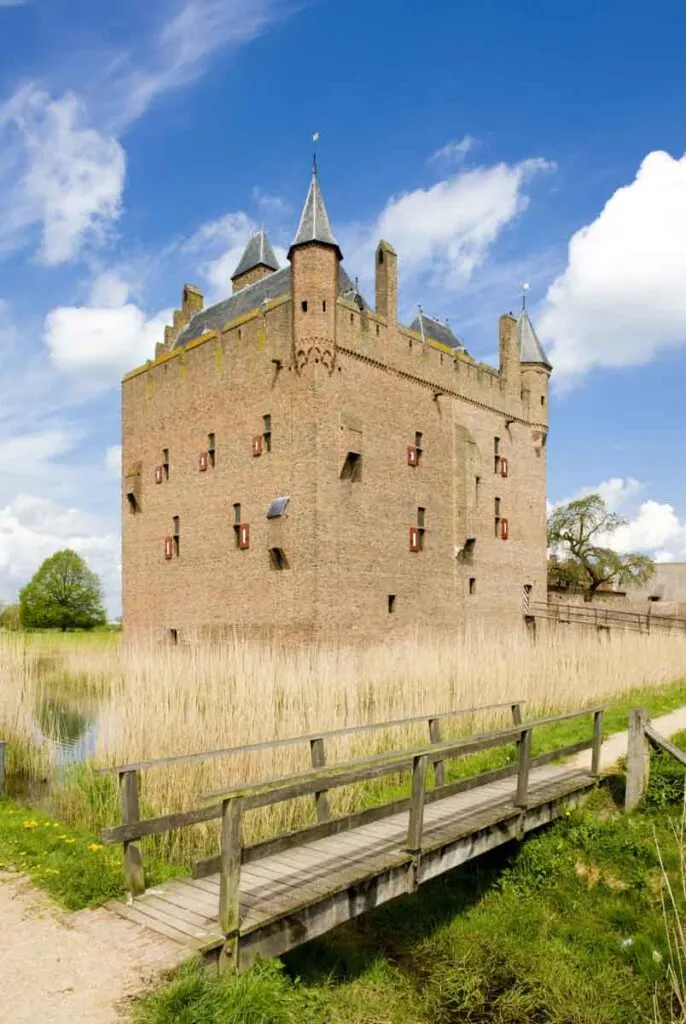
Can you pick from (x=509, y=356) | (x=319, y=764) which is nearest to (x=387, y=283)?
(x=509, y=356)

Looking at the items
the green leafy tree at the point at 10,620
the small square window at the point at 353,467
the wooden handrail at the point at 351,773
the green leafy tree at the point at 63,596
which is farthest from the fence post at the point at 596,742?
the green leafy tree at the point at 63,596

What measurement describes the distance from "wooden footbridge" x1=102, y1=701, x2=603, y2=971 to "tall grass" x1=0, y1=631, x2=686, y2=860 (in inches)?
21.3

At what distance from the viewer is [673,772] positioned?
Answer: 7289 millimetres

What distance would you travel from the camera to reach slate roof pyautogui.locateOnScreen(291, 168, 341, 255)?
711 inches

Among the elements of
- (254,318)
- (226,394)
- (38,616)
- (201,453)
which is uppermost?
(254,318)

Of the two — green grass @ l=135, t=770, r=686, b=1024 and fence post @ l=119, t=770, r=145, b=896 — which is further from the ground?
fence post @ l=119, t=770, r=145, b=896

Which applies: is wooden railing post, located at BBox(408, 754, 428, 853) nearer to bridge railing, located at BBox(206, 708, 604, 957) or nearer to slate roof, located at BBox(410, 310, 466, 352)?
bridge railing, located at BBox(206, 708, 604, 957)

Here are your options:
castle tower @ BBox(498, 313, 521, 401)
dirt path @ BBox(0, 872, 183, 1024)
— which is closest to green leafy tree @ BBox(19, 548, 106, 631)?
castle tower @ BBox(498, 313, 521, 401)

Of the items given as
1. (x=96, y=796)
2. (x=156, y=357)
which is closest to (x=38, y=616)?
(x=156, y=357)

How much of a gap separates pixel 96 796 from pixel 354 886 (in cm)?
380

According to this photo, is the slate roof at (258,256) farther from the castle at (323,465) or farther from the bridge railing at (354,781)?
the bridge railing at (354,781)

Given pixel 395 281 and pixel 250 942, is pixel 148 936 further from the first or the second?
pixel 395 281

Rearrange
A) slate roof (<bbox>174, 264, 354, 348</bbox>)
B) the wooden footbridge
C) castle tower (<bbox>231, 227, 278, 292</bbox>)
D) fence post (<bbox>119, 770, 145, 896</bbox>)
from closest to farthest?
the wooden footbridge → fence post (<bbox>119, 770, 145, 896</bbox>) → slate roof (<bbox>174, 264, 354, 348</bbox>) → castle tower (<bbox>231, 227, 278, 292</bbox>)

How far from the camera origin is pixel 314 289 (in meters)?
17.9
